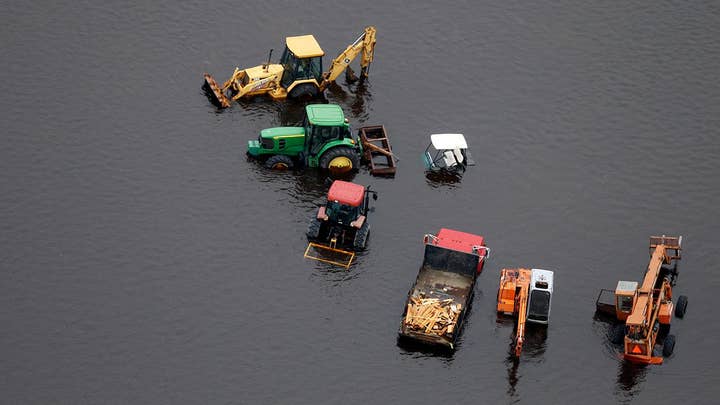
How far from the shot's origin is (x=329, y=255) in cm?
7456

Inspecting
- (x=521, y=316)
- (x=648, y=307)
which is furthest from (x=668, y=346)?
(x=521, y=316)

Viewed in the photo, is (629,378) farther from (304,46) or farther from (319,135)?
(304,46)

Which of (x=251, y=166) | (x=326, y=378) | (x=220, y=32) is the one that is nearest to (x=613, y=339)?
(x=326, y=378)

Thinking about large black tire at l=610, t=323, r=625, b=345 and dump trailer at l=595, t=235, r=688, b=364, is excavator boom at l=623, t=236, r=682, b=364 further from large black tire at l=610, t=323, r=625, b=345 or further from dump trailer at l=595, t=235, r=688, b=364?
large black tire at l=610, t=323, r=625, b=345

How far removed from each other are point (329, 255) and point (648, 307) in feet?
64.0

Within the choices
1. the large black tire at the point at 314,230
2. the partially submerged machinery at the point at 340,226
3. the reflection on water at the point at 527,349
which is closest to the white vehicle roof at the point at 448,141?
the partially submerged machinery at the point at 340,226

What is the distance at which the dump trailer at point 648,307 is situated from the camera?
67.5 m

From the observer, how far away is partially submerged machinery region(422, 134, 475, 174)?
81500 mm

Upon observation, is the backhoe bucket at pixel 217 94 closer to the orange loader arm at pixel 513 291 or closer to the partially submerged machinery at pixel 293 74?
the partially submerged machinery at pixel 293 74

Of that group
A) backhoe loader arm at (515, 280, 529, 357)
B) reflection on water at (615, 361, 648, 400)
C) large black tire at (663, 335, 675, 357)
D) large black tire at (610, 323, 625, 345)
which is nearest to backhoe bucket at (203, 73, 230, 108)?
backhoe loader arm at (515, 280, 529, 357)

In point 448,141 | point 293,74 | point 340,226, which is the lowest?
point 340,226

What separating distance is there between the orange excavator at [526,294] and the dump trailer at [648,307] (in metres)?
3.97

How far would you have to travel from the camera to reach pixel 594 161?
3292 inches

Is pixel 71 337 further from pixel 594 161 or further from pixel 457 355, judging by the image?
pixel 594 161
